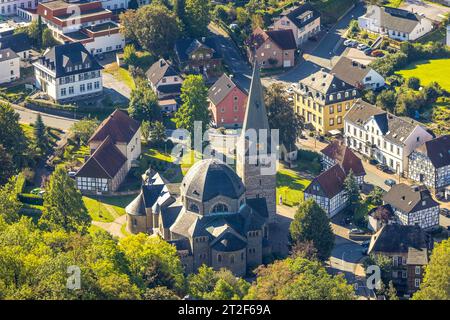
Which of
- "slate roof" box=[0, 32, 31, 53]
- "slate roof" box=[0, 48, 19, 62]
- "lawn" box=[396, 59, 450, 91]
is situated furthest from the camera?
"slate roof" box=[0, 32, 31, 53]

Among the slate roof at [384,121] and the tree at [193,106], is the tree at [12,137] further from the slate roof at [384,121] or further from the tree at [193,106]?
the slate roof at [384,121]

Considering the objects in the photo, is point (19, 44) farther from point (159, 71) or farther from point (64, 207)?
point (64, 207)

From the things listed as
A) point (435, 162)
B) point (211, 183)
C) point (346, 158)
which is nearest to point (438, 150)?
point (435, 162)

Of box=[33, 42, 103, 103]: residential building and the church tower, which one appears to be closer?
the church tower

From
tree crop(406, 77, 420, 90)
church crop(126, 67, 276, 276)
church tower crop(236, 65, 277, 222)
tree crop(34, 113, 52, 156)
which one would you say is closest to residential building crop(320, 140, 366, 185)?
church tower crop(236, 65, 277, 222)

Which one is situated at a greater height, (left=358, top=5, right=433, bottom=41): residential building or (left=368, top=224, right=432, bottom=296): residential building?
(left=358, top=5, right=433, bottom=41): residential building

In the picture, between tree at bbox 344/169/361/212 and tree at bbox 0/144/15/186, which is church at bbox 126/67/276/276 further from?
tree at bbox 0/144/15/186

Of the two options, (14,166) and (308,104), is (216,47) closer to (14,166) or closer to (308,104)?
(308,104)
